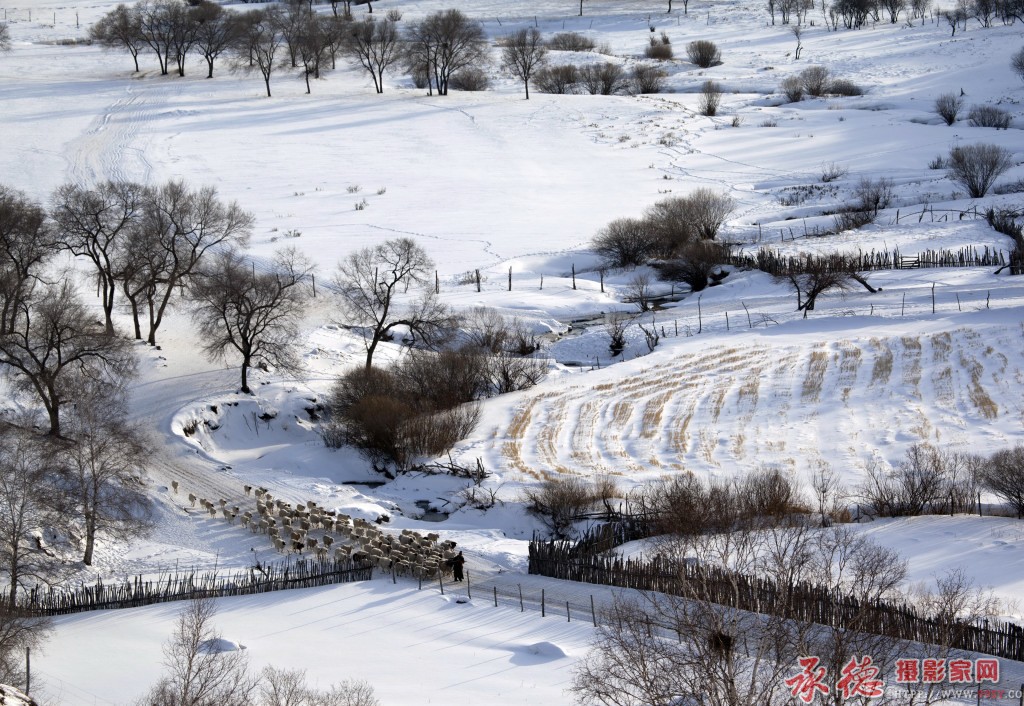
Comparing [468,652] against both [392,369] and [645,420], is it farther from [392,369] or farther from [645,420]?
[392,369]

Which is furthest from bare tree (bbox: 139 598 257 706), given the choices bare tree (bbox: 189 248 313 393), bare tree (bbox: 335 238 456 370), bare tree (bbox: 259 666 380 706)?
bare tree (bbox: 335 238 456 370)

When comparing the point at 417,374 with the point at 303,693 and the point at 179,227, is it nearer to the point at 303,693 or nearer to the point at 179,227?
the point at 179,227

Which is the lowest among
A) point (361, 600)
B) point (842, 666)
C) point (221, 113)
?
point (361, 600)

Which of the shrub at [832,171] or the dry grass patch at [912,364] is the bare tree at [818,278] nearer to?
the dry grass patch at [912,364]

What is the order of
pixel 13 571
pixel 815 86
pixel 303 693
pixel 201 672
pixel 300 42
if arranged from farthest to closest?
pixel 300 42 < pixel 815 86 < pixel 13 571 < pixel 201 672 < pixel 303 693

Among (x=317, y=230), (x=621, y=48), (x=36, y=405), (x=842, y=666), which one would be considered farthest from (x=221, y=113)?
(x=842, y=666)

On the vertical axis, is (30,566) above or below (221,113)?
below

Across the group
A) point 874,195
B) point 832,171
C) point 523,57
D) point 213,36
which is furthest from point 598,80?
point 874,195

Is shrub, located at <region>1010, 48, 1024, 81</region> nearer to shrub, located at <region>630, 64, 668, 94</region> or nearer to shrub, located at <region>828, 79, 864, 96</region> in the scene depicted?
shrub, located at <region>828, 79, 864, 96</region>
